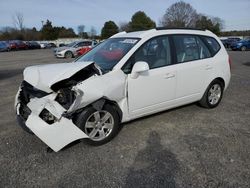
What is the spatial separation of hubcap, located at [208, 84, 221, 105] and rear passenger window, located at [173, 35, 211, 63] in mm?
745

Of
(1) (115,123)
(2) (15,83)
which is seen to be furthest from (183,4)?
(1) (115,123)

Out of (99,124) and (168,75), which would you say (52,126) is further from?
(168,75)

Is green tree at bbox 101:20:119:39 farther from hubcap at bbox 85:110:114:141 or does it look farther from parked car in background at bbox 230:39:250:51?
hubcap at bbox 85:110:114:141

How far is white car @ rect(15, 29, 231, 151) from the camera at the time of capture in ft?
10.5

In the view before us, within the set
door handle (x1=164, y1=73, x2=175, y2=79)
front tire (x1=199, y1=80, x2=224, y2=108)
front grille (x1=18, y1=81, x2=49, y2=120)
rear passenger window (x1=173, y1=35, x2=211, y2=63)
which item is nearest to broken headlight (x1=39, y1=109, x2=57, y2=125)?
front grille (x1=18, y1=81, x2=49, y2=120)

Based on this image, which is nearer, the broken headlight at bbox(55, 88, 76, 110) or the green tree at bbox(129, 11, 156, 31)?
the broken headlight at bbox(55, 88, 76, 110)

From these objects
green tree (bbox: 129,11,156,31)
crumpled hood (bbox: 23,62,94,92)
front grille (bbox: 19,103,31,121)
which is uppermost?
green tree (bbox: 129,11,156,31)

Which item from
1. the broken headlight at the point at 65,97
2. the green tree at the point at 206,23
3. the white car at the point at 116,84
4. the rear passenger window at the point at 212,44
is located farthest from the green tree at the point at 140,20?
the broken headlight at the point at 65,97

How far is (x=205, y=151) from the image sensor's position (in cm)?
340

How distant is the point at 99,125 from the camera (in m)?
3.58

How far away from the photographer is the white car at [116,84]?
10.5ft

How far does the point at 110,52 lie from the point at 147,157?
6.54 feet

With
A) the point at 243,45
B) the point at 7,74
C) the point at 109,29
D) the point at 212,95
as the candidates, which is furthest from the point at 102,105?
the point at 109,29

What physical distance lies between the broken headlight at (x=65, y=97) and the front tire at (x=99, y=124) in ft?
0.80
